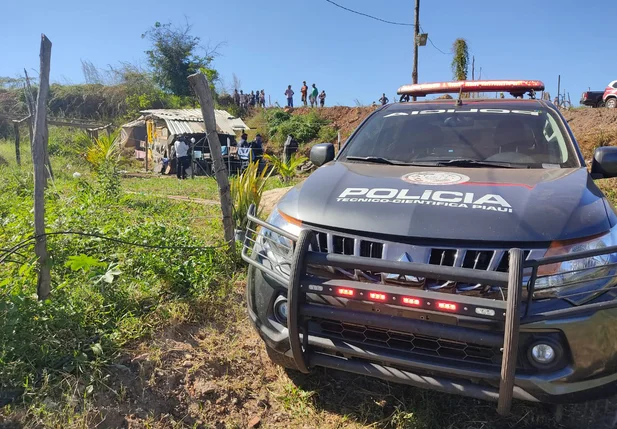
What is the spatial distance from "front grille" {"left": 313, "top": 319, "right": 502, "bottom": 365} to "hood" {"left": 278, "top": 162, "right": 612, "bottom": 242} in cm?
46

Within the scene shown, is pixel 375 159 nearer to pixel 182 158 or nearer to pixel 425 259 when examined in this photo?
pixel 425 259

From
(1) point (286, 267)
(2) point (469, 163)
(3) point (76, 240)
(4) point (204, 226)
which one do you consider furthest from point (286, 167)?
(1) point (286, 267)

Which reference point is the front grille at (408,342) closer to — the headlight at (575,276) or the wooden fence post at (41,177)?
the headlight at (575,276)

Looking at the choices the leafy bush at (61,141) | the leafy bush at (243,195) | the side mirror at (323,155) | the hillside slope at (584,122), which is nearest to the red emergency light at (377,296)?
the side mirror at (323,155)

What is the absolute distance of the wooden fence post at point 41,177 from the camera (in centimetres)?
287

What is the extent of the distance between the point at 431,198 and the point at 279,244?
0.81 metres

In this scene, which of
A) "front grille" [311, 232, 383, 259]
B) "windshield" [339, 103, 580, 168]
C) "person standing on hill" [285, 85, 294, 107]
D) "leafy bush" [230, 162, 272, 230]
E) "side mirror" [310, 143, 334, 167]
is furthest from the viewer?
"person standing on hill" [285, 85, 294, 107]

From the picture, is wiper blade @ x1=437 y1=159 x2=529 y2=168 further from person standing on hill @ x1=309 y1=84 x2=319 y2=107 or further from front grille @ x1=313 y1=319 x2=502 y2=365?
person standing on hill @ x1=309 y1=84 x2=319 y2=107

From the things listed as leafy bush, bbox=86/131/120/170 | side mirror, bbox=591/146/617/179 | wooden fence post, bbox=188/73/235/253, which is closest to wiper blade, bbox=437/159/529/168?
side mirror, bbox=591/146/617/179

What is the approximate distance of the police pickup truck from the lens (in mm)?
1792

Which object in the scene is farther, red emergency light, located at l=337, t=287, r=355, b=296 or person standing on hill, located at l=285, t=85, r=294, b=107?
person standing on hill, located at l=285, t=85, r=294, b=107

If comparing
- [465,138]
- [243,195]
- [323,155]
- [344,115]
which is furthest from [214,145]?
[344,115]

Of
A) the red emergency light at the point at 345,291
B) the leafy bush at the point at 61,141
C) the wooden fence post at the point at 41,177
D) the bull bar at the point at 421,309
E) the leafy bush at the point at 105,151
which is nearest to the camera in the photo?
the bull bar at the point at 421,309

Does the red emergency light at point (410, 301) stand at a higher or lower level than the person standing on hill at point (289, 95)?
lower
